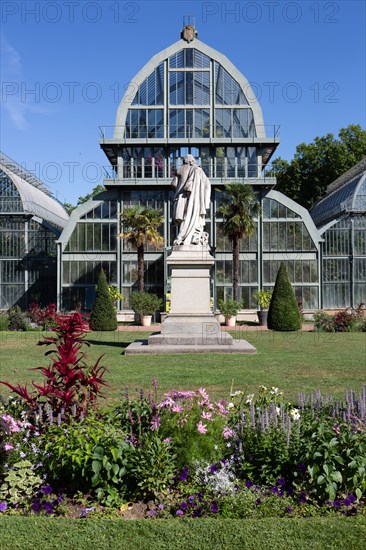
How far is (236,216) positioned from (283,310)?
8873 millimetres

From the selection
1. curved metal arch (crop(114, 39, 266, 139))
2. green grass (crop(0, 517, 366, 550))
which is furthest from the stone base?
curved metal arch (crop(114, 39, 266, 139))

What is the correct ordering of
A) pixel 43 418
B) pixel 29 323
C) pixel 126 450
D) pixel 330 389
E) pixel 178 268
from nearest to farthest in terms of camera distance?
pixel 126 450 < pixel 43 418 < pixel 330 389 < pixel 178 268 < pixel 29 323

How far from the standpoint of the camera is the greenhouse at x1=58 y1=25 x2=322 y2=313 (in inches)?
1591

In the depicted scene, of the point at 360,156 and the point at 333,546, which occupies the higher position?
the point at 360,156

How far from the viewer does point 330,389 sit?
10273 mm

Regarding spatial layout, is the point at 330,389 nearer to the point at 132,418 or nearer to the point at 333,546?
the point at 132,418

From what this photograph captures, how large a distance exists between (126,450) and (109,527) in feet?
2.65

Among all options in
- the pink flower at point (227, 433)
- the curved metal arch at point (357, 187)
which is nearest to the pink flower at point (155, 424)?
the pink flower at point (227, 433)

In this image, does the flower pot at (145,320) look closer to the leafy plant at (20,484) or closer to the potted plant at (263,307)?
the potted plant at (263,307)

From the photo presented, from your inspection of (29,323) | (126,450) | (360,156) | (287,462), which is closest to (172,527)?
(126,450)

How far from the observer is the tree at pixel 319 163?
60438 mm

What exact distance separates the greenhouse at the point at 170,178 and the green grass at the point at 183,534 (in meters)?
35.4

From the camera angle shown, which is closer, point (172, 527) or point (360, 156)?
point (172, 527)

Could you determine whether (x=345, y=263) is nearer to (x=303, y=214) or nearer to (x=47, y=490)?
(x=303, y=214)
